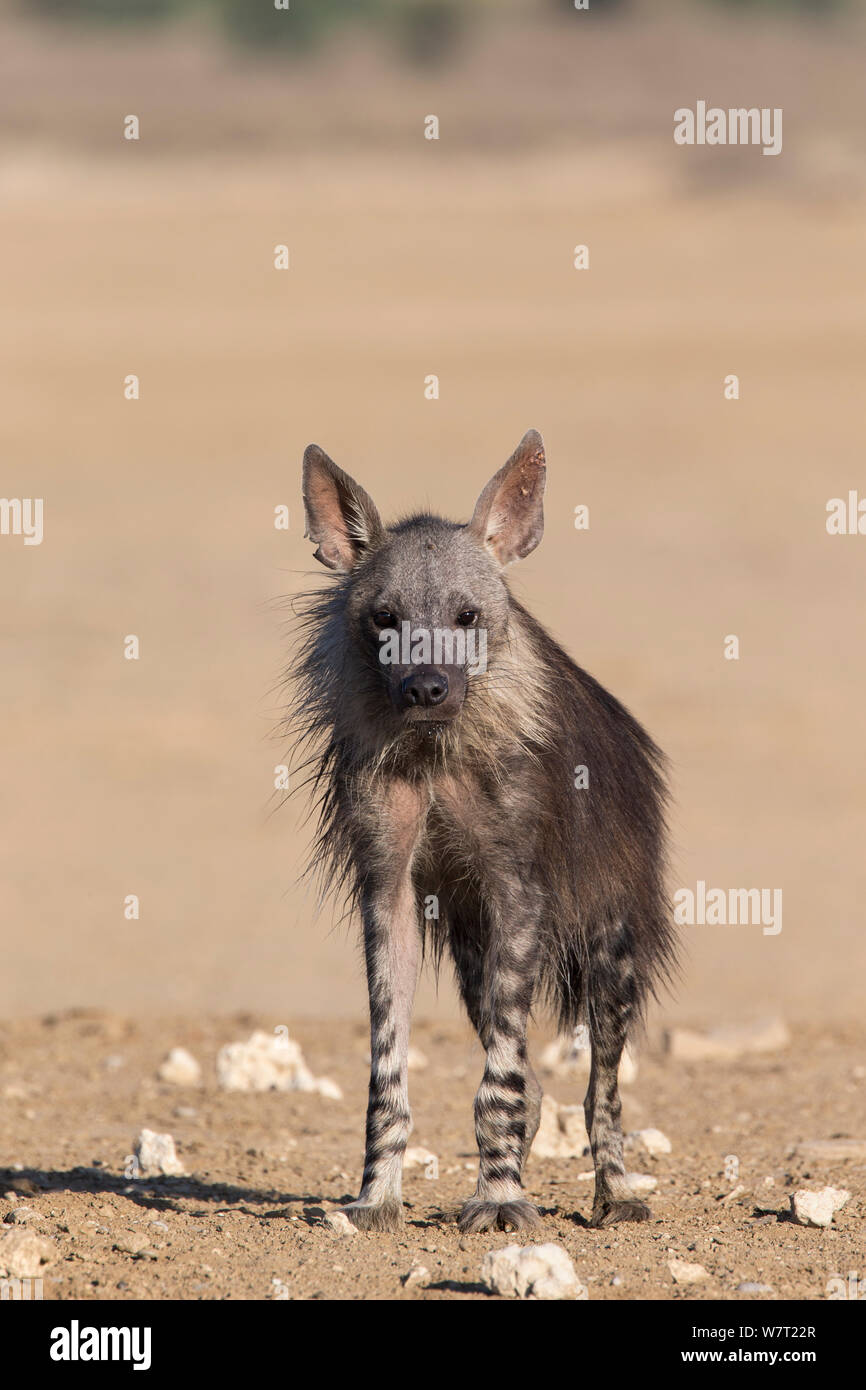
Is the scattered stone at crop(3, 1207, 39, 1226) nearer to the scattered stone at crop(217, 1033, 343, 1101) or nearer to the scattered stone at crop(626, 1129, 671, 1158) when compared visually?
the scattered stone at crop(626, 1129, 671, 1158)

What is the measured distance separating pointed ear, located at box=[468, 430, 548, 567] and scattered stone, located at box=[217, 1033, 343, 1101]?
3.44m

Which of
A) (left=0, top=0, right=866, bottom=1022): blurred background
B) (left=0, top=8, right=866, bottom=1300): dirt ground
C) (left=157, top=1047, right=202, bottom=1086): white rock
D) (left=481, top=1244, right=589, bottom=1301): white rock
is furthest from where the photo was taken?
(left=0, top=0, right=866, bottom=1022): blurred background

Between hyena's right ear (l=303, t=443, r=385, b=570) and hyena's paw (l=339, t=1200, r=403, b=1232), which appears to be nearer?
hyena's paw (l=339, t=1200, r=403, b=1232)

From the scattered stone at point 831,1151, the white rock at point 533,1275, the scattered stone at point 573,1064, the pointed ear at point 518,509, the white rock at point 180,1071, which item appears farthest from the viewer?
the scattered stone at point 573,1064

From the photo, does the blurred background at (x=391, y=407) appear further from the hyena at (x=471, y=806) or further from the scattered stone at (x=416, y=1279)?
the scattered stone at (x=416, y=1279)

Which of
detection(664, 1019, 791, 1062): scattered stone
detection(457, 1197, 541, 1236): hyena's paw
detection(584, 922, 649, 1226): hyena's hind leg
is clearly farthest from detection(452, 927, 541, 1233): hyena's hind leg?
detection(664, 1019, 791, 1062): scattered stone

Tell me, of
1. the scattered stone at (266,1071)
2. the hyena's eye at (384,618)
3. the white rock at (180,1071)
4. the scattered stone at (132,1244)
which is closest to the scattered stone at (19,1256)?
the scattered stone at (132,1244)

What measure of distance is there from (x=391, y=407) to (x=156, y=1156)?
23182 millimetres

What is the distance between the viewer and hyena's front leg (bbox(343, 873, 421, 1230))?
638 cm

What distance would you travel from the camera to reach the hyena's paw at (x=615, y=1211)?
21.9 feet

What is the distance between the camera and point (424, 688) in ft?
20.0

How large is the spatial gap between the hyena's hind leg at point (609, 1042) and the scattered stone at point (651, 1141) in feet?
3.28
